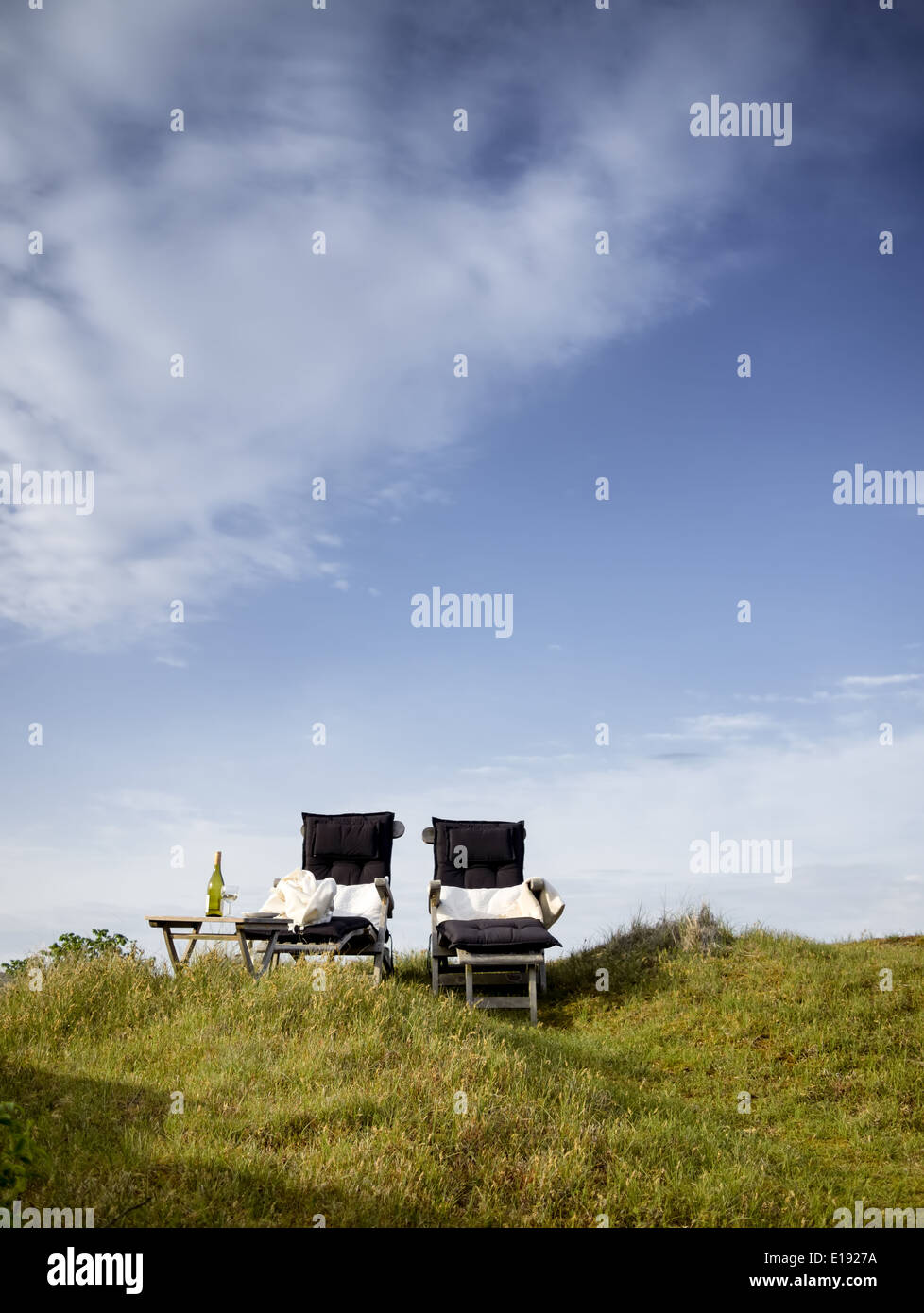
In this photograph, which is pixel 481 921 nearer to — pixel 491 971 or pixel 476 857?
pixel 491 971

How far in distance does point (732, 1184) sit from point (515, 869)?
555 cm

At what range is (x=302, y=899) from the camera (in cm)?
900

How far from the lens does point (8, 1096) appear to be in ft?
18.6

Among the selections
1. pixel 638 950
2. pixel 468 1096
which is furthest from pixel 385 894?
pixel 468 1096

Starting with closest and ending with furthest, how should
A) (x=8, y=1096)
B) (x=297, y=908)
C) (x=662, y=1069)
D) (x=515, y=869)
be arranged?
1. (x=8, y=1096)
2. (x=662, y=1069)
3. (x=297, y=908)
4. (x=515, y=869)

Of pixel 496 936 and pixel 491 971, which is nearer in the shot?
pixel 496 936

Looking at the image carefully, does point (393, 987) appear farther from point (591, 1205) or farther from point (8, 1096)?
point (591, 1205)

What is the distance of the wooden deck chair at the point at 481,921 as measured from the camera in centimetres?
870

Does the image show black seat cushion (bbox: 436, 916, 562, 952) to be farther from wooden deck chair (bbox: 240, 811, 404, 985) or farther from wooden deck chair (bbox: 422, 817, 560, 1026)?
wooden deck chair (bbox: 240, 811, 404, 985)

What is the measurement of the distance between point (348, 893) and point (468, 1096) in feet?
16.4

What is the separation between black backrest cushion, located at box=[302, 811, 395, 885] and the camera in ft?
33.6

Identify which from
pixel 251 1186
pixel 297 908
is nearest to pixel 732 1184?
pixel 251 1186

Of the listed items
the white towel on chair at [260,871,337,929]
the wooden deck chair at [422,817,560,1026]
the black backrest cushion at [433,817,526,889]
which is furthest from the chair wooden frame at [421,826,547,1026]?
the white towel on chair at [260,871,337,929]
